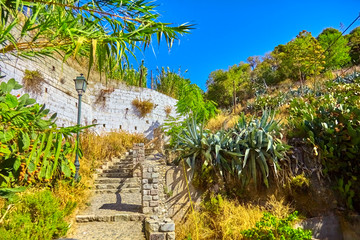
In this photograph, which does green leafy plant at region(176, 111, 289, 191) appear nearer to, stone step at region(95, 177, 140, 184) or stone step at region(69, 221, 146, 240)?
stone step at region(69, 221, 146, 240)

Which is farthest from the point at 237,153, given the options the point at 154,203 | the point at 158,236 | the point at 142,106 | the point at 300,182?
the point at 142,106

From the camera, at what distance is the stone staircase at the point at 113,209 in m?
4.43

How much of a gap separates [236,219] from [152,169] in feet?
6.88

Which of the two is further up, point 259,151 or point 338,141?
point 338,141

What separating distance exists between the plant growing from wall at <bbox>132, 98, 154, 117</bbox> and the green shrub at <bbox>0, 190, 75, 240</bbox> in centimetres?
923

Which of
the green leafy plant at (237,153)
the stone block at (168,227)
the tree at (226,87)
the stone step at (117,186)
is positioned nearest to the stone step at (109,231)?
the stone block at (168,227)

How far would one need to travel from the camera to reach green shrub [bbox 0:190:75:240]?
3188mm

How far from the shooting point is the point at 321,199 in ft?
13.3

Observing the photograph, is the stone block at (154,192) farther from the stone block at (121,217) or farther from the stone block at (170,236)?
the stone block at (170,236)

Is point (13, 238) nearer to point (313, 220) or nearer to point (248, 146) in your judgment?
point (248, 146)

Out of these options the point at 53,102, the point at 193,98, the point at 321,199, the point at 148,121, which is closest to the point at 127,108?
the point at 148,121

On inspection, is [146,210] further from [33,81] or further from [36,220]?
[33,81]

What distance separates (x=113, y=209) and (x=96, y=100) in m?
8.00

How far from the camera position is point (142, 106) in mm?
13195
